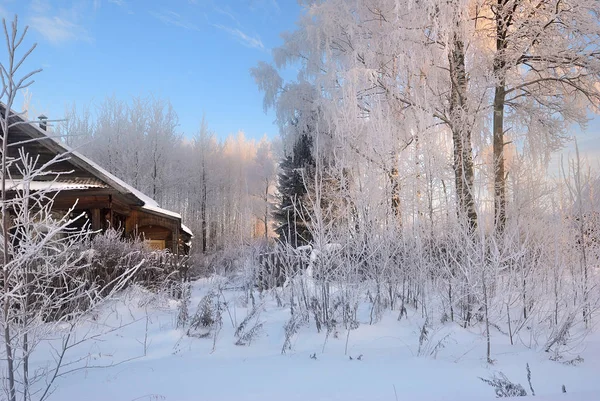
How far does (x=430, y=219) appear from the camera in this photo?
5598mm

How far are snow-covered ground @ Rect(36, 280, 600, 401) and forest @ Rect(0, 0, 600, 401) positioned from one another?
52mm

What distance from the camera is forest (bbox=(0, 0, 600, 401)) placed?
13.5 ft

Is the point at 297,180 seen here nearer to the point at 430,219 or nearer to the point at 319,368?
the point at 430,219

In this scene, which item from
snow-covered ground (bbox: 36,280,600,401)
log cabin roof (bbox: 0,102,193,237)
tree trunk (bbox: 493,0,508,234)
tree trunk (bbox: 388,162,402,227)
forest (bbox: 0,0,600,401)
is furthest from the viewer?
log cabin roof (bbox: 0,102,193,237)

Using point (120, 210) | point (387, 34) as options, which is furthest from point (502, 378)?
point (120, 210)

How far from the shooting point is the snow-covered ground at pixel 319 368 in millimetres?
3129

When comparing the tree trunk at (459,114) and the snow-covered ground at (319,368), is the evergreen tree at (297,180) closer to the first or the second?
the tree trunk at (459,114)

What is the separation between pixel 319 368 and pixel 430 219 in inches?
115

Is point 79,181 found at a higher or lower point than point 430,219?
higher

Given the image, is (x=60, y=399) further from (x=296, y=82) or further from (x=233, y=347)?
(x=296, y=82)

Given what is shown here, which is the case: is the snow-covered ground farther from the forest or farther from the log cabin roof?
the log cabin roof

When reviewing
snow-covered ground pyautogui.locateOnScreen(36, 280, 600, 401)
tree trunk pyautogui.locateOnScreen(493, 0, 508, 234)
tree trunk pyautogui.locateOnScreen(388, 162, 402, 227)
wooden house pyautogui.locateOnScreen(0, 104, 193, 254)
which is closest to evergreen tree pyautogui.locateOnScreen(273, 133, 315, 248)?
wooden house pyautogui.locateOnScreen(0, 104, 193, 254)

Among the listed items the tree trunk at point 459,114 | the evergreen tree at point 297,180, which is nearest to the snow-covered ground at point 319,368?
the tree trunk at point 459,114

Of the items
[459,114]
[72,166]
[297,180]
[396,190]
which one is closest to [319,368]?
[396,190]
